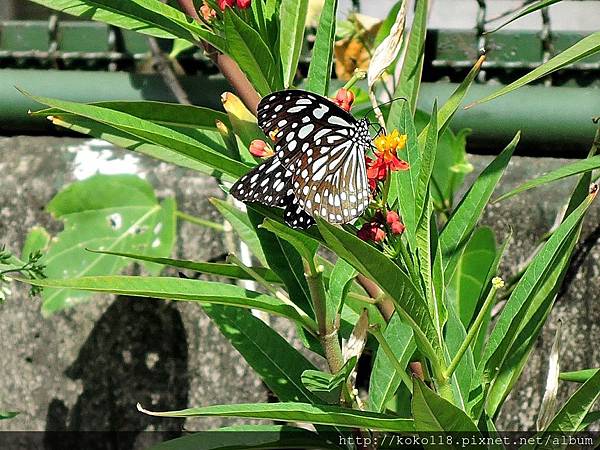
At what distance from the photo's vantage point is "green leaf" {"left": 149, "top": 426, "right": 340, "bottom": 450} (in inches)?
46.2

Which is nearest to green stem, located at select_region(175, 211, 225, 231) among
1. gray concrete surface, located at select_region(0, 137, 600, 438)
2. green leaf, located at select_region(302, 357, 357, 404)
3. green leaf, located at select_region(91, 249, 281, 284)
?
gray concrete surface, located at select_region(0, 137, 600, 438)

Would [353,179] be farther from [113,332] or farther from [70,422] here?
[70,422]

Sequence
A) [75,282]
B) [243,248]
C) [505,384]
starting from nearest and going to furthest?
1. [75,282]
2. [505,384]
3. [243,248]

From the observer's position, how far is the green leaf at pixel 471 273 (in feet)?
4.70

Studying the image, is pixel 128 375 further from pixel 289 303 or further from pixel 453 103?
pixel 453 103

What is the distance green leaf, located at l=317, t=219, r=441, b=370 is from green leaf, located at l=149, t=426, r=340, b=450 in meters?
0.26

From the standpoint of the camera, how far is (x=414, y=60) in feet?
3.73

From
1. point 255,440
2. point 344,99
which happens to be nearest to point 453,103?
point 344,99

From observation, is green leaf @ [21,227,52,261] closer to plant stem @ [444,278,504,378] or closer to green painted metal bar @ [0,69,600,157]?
green painted metal bar @ [0,69,600,157]

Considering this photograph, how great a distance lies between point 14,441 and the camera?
1.80 metres

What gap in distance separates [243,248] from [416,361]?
0.57 meters

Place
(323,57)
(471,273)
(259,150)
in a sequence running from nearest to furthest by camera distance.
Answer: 1. (259,150)
2. (323,57)
3. (471,273)

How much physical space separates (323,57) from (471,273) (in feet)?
1.65

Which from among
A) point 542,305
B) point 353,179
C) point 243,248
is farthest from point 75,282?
point 243,248
